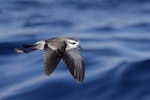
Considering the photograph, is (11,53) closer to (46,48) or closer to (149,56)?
(149,56)

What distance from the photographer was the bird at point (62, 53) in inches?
288

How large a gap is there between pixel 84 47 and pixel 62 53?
625cm

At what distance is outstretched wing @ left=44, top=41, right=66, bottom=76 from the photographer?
7262 mm

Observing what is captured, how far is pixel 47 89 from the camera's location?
462 inches

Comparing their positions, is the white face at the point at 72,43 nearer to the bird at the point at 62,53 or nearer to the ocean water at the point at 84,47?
the bird at the point at 62,53

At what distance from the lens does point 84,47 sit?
1361 cm

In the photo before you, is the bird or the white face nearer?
the bird

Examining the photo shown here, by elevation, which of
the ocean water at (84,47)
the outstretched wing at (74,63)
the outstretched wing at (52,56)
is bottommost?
the ocean water at (84,47)

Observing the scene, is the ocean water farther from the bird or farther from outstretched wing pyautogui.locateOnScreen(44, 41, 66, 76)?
outstretched wing pyautogui.locateOnScreen(44, 41, 66, 76)

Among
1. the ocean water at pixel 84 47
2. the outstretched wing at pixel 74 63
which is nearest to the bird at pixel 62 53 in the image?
the outstretched wing at pixel 74 63

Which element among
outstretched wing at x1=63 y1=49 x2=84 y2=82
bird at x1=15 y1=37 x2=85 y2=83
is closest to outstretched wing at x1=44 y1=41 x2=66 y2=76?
bird at x1=15 y1=37 x2=85 y2=83

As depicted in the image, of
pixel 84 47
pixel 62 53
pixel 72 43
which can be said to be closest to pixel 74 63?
pixel 72 43

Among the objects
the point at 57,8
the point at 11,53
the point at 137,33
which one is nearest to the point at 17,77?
the point at 11,53

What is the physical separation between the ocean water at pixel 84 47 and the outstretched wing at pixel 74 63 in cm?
324
